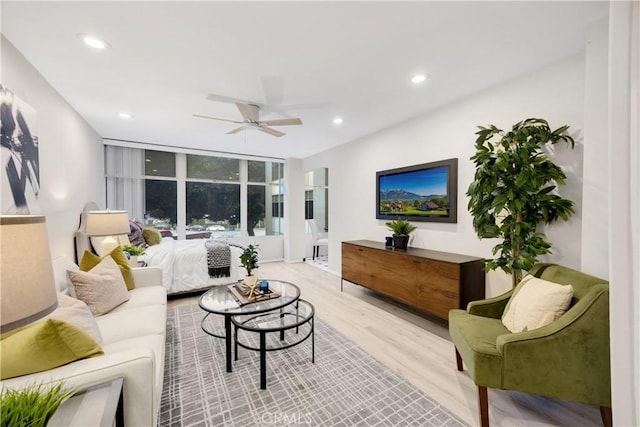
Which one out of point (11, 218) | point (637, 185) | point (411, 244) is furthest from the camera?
point (411, 244)

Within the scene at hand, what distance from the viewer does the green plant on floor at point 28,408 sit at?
775 millimetres

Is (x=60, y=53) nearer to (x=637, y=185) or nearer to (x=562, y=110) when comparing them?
(x=637, y=185)

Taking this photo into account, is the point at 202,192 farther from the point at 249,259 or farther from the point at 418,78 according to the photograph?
the point at 418,78

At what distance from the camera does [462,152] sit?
9.93 feet

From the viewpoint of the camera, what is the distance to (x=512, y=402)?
6.11ft

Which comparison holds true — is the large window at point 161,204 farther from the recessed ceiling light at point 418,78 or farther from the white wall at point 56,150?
the recessed ceiling light at point 418,78

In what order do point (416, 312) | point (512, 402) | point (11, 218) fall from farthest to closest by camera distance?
point (416, 312)
point (512, 402)
point (11, 218)

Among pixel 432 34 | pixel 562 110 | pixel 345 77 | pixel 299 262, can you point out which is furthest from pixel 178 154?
pixel 562 110

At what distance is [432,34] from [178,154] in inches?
213

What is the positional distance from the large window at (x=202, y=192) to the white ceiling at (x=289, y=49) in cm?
212

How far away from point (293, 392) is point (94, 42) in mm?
3009

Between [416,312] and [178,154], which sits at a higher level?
[178,154]

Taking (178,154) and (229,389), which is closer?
(229,389)

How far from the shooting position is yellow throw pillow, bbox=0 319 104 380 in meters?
1.09
